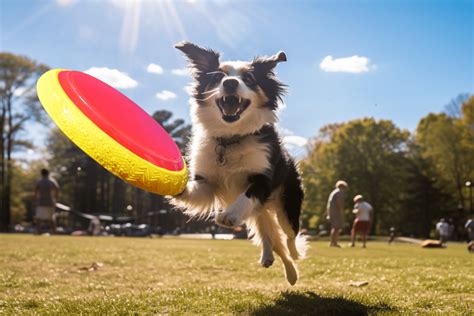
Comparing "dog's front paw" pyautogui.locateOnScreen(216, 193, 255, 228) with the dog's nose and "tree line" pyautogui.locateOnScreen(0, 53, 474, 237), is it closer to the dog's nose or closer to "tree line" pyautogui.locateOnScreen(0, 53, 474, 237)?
the dog's nose

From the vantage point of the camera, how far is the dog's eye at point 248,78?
5505 millimetres

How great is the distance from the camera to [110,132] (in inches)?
181

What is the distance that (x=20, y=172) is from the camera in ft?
164

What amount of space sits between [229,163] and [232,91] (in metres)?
0.81

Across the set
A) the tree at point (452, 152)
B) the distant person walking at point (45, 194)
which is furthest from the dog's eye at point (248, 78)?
the tree at point (452, 152)

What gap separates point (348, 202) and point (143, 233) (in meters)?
19.8

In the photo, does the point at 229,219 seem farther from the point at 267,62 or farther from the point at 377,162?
the point at 377,162

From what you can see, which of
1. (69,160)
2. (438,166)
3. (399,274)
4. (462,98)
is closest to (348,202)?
(438,166)

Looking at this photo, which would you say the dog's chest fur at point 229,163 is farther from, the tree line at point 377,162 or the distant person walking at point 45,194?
the tree line at point 377,162

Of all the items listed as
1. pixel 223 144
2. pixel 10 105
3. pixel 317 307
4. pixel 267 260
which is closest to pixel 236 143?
pixel 223 144

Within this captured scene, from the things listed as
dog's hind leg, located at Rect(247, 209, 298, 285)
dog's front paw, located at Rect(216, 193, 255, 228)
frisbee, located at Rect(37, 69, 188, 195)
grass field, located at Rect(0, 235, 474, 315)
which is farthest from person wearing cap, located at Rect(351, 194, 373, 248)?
dog's front paw, located at Rect(216, 193, 255, 228)

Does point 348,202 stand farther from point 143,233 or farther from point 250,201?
point 250,201

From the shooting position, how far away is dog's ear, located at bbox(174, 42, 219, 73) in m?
5.77

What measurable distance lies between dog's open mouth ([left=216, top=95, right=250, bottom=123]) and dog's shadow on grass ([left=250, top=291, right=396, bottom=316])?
6.69 ft
